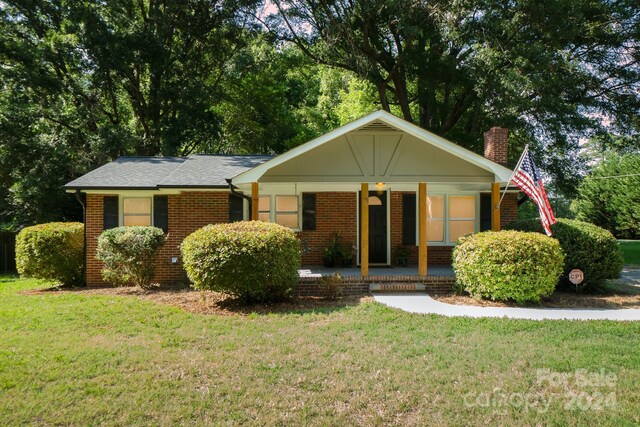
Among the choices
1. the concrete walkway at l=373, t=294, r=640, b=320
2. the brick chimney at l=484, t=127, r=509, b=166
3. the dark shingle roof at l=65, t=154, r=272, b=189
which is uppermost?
the brick chimney at l=484, t=127, r=509, b=166

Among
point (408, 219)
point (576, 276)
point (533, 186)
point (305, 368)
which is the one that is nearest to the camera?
point (305, 368)

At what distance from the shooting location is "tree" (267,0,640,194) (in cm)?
1480

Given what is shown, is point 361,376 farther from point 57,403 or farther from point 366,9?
point 366,9

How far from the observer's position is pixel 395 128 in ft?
32.2

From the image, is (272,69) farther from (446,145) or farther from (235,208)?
(446,145)

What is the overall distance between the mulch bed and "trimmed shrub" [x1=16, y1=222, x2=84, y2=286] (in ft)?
2.75

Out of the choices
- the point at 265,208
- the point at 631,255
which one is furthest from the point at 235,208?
the point at 631,255

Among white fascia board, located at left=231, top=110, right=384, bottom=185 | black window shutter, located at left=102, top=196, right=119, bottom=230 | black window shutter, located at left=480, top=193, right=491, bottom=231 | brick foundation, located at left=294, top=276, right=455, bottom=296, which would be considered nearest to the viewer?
white fascia board, located at left=231, top=110, right=384, bottom=185

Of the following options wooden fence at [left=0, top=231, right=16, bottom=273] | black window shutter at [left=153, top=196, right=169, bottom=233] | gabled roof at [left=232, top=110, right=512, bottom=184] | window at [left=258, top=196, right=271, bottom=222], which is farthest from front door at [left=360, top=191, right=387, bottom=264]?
wooden fence at [left=0, top=231, right=16, bottom=273]

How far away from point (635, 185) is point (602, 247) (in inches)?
881

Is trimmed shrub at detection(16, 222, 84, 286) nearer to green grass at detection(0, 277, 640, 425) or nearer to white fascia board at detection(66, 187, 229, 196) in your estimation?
white fascia board at detection(66, 187, 229, 196)

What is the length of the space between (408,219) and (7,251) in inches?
625

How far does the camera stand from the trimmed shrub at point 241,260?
802cm

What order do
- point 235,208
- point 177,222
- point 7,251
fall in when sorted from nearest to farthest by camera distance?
1. point 177,222
2. point 235,208
3. point 7,251
